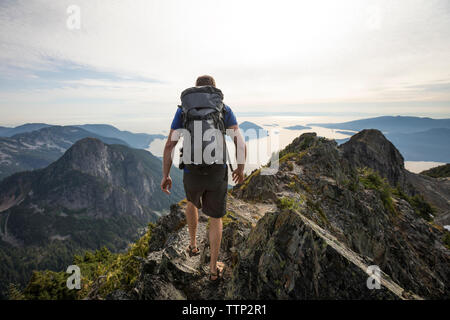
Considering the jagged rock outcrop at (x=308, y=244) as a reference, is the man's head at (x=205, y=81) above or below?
above

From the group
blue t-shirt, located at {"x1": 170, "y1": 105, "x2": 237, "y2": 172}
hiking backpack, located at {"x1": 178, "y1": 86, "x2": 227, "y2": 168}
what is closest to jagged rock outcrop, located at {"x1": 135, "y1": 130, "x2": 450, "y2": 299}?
hiking backpack, located at {"x1": 178, "y1": 86, "x2": 227, "y2": 168}

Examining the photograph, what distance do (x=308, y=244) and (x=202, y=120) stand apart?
14.7 feet

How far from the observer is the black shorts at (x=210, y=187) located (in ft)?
18.4

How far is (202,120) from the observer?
5277 millimetres

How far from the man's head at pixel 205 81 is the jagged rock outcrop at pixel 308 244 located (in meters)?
4.38

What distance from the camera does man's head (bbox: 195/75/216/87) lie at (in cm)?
582

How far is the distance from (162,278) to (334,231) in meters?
10.6

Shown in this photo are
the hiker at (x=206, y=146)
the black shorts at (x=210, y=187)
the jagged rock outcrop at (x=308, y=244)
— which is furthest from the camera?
the black shorts at (x=210, y=187)

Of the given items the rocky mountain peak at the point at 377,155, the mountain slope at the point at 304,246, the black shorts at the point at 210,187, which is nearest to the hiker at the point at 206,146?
the black shorts at the point at 210,187

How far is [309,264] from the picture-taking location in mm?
5277

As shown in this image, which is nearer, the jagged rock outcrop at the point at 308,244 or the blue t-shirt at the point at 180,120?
the jagged rock outcrop at the point at 308,244

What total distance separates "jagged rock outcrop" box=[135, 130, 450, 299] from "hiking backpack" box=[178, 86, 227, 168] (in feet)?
8.97

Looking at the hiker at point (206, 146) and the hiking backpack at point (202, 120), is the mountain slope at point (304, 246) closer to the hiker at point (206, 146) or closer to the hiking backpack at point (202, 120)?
the hiker at point (206, 146)
